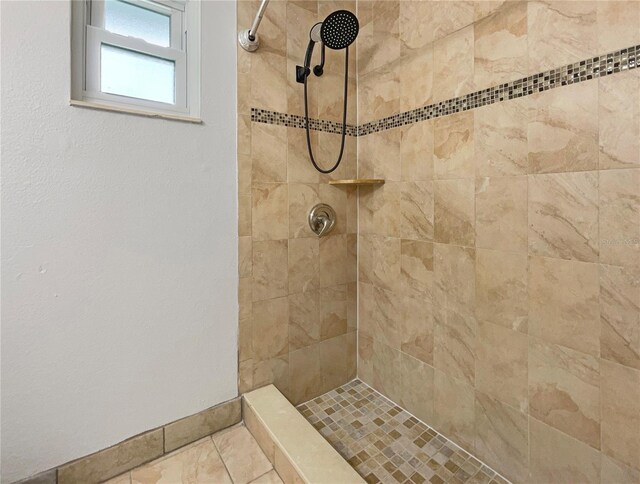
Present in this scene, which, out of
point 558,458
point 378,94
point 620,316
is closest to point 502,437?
point 558,458

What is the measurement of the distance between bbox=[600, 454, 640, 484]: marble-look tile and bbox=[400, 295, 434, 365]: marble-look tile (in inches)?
24.1

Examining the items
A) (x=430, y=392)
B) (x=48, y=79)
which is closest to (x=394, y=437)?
(x=430, y=392)

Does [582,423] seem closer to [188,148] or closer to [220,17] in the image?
[188,148]

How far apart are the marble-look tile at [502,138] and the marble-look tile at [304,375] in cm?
119

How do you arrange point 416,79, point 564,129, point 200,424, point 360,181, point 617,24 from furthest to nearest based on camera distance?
point 360,181, point 416,79, point 200,424, point 564,129, point 617,24

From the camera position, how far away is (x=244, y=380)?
1.42 metres

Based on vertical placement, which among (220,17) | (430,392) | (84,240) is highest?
(220,17)

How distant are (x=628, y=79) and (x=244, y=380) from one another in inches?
69.1

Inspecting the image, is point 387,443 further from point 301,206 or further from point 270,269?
point 301,206

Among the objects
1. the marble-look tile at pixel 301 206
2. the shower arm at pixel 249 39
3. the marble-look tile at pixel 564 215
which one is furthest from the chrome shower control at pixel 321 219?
the marble-look tile at pixel 564 215

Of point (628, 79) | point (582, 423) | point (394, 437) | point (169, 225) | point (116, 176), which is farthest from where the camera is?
point (394, 437)

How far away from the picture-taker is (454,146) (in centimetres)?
128

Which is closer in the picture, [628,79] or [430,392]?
[628,79]

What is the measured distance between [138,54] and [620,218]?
1766 millimetres
